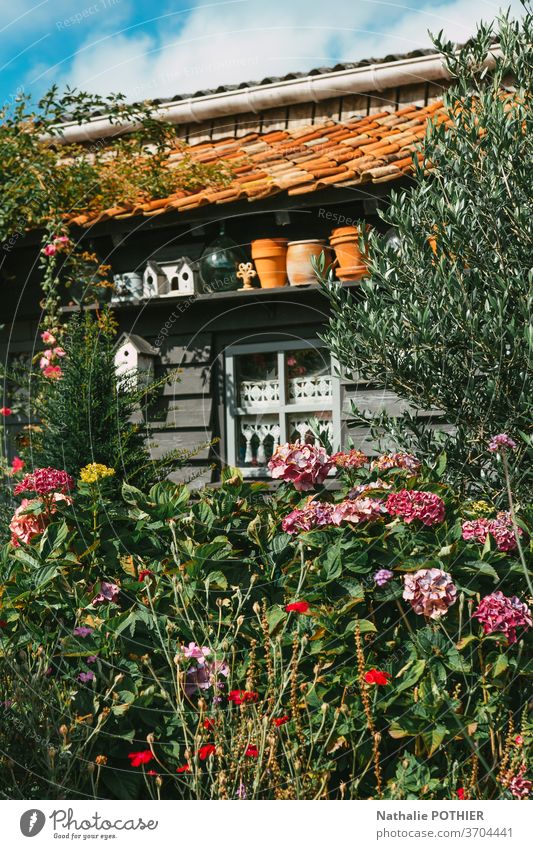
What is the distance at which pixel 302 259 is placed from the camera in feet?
19.0

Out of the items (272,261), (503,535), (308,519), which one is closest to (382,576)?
(308,519)

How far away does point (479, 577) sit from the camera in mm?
2910

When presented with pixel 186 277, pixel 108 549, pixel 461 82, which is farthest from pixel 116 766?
pixel 186 277

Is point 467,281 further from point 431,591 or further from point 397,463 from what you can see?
point 431,591

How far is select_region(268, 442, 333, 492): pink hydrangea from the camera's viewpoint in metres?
3.39

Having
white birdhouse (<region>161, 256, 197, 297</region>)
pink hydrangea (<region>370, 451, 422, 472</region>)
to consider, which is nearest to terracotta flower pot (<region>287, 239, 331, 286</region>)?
white birdhouse (<region>161, 256, 197, 297</region>)

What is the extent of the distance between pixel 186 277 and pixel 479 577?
13.1 ft

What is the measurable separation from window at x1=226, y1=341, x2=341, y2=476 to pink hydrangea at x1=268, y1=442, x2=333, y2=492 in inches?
88.4

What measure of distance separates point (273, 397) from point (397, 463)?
2.52 meters

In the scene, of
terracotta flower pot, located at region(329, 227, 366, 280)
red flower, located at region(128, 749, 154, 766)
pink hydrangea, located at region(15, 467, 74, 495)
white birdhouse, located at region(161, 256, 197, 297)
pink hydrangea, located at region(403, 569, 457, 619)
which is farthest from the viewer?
white birdhouse, located at region(161, 256, 197, 297)

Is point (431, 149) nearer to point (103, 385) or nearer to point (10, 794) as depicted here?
point (103, 385)

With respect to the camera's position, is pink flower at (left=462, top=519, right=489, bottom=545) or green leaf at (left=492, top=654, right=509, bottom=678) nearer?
green leaf at (left=492, top=654, right=509, bottom=678)

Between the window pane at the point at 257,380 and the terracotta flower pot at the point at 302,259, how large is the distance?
0.61 m

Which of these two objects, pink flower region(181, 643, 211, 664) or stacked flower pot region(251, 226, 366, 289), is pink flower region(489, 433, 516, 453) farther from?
stacked flower pot region(251, 226, 366, 289)
